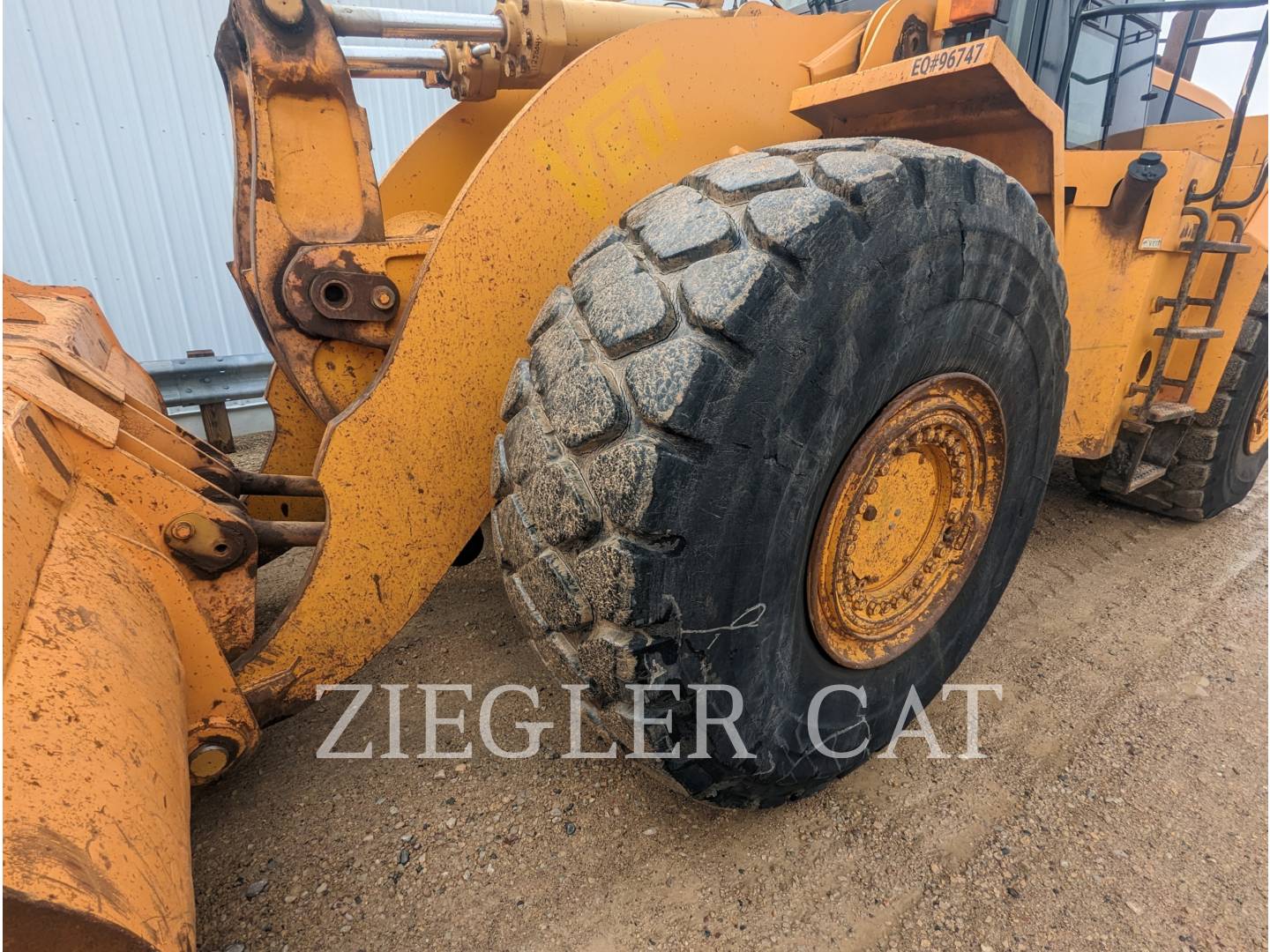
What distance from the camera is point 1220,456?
3.34 m

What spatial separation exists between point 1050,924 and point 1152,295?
2.13 m

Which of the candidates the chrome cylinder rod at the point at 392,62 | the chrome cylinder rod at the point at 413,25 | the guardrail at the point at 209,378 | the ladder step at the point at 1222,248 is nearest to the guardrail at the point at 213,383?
the guardrail at the point at 209,378

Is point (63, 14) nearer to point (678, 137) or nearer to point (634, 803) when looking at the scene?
point (678, 137)

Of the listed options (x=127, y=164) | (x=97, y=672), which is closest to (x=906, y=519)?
(x=97, y=672)

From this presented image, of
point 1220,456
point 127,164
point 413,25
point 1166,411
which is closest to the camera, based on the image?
point 413,25

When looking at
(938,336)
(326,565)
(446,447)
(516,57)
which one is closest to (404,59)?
(516,57)

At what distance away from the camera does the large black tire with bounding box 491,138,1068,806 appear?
3.83ft

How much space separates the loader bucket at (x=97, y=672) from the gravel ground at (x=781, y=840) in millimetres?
379

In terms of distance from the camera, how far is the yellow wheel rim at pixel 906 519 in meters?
1.50

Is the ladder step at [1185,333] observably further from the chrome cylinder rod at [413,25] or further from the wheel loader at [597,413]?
the chrome cylinder rod at [413,25]

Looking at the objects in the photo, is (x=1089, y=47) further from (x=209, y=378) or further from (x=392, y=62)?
(x=209, y=378)

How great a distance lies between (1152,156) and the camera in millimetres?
2266
